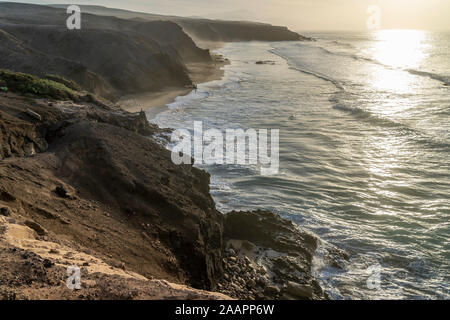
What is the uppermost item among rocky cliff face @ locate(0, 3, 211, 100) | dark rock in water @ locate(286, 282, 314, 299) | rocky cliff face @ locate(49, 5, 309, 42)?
rocky cliff face @ locate(49, 5, 309, 42)

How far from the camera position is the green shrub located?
13.3m

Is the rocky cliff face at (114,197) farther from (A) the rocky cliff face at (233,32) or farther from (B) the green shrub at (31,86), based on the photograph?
(A) the rocky cliff face at (233,32)

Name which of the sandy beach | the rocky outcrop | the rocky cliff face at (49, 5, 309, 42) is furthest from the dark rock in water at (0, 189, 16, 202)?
the rocky cliff face at (49, 5, 309, 42)

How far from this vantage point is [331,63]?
176ft

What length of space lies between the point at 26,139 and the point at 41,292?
6.44 metres

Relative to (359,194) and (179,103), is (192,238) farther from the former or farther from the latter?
(179,103)

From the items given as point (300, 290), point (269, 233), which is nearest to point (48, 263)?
point (300, 290)

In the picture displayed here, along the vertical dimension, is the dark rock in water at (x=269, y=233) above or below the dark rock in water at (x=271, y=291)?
above

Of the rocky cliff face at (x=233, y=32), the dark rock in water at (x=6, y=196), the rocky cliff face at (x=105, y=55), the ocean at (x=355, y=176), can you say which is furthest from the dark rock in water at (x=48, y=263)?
the rocky cliff face at (x=233, y=32)

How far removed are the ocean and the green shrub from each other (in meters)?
6.58

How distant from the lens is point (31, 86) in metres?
13.6

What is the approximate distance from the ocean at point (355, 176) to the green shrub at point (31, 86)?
21.6ft

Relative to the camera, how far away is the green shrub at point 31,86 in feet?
43.7

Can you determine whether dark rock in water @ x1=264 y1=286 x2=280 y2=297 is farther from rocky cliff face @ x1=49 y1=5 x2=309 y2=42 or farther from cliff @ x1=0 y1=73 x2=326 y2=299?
rocky cliff face @ x1=49 y1=5 x2=309 y2=42
